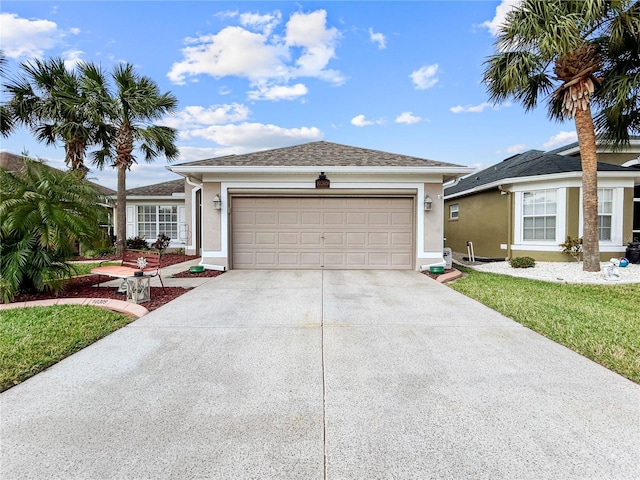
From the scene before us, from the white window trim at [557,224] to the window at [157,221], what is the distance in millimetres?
14996

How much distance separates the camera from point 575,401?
9.37ft

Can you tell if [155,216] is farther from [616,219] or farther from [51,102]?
[616,219]

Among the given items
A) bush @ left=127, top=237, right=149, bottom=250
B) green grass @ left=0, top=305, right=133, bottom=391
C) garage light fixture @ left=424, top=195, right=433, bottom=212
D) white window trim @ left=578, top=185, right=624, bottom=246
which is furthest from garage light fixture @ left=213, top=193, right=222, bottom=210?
white window trim @ left=578, top=185, right=624, bottom=246

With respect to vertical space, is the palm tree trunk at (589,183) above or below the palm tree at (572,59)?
below

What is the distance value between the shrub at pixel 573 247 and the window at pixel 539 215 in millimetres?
437

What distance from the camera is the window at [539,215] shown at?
11.5 meters

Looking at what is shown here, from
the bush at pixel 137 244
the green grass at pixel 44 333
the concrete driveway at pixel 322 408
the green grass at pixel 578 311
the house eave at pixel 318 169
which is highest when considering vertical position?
the house eave at pixel 318 169

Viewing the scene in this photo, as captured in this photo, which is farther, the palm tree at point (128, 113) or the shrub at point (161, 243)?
the shrub at point (161, 243)

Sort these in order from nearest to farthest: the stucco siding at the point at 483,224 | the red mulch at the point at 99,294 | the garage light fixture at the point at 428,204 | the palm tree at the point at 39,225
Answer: the palm tree at the point at 39,225 < the red mulch at the point at 99,294 < the garage light fixture at the point at 428,204 < the stucco siding at the point at 483,224

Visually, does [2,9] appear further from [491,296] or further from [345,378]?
[491,296]

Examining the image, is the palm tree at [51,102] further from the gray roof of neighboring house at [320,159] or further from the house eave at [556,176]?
the house eave at [556,176]

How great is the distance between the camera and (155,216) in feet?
55.9

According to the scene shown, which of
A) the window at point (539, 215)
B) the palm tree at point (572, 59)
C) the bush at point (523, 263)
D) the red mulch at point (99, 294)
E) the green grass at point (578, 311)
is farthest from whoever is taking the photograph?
the window at point (539, 215)

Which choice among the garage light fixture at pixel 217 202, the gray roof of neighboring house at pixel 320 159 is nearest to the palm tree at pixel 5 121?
the gray roof of neighboring house at pixel 320 159
